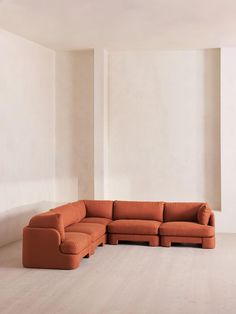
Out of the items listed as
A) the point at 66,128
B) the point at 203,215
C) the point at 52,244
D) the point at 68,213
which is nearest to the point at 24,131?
the point at 66,128

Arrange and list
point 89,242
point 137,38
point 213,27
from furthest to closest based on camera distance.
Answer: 1. point 137,38
2. point 213,27
3. point 89,242

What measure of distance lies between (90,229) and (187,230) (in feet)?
5.43

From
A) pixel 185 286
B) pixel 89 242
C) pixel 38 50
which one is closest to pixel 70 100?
pixel 38 50

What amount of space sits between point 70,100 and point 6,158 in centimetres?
260

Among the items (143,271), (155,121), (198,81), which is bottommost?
(143,271)

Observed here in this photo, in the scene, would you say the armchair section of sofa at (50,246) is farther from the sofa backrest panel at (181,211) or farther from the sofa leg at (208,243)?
the sofa backrest panel at (181,211)

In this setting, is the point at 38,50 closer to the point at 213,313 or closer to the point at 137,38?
the point at 137,38

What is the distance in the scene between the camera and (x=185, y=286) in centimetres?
617

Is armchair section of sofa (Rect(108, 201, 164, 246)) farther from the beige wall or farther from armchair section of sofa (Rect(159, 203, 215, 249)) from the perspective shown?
the beige wall

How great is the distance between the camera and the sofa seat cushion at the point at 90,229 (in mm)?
7972

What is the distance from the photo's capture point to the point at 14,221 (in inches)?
360

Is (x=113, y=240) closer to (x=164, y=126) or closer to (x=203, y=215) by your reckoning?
(x=203, y=215)

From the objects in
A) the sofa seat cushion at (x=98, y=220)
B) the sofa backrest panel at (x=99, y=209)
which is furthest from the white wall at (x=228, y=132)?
the sofa seat cushion at (x=98, y=220)

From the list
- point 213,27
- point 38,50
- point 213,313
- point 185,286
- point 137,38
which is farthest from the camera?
point 38,50
